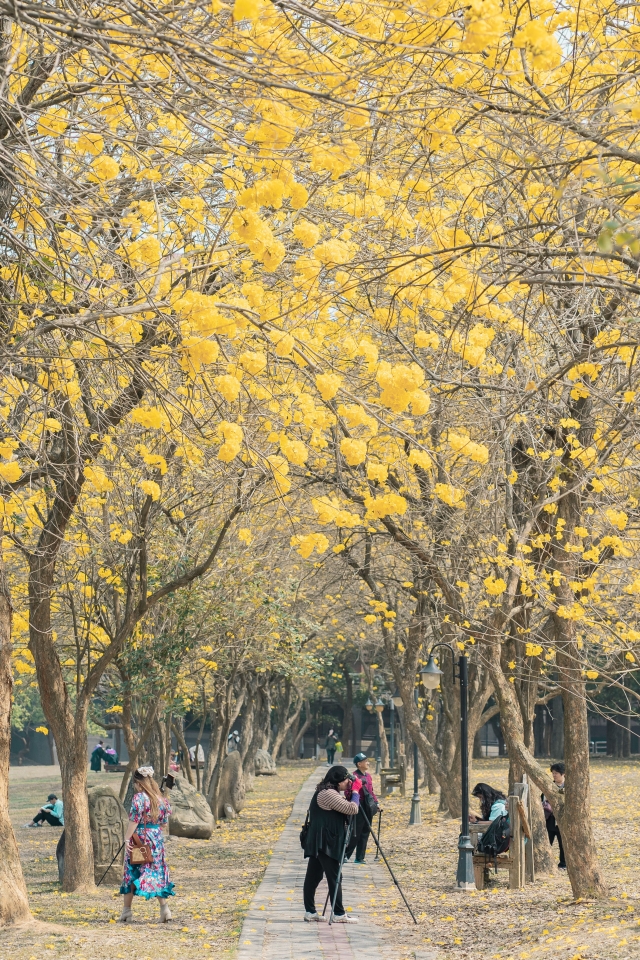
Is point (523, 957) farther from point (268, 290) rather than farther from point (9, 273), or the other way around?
point (9, 273)

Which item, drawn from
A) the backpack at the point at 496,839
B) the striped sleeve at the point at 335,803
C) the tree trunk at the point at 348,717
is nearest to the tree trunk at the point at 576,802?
the striped sleeve at the point at 335,803

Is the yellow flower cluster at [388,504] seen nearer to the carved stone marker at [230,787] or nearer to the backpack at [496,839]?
the backpack at [496,839]

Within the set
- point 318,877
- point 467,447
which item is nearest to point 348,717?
point 318,877

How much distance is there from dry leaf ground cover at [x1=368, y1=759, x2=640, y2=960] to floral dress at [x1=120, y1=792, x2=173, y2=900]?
81.3 inches

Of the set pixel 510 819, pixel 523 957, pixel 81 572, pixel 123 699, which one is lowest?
pixel 523 957

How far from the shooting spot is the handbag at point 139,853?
34.5ft

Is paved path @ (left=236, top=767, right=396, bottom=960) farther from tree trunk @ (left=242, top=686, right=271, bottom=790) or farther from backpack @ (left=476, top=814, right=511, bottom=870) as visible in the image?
tree trunk @ (left=242, top=686, right=271, bottom=790)

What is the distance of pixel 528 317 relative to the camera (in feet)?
34.1

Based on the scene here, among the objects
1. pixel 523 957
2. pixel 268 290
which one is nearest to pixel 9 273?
pixel 268 290

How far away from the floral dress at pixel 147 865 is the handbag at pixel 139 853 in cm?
3

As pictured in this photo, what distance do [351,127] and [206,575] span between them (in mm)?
10453

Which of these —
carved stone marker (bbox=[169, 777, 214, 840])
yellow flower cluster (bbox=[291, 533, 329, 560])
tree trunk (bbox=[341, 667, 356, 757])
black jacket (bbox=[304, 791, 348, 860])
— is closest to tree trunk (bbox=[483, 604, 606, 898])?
black jacket (bbox=[304, 791, 348, 860])

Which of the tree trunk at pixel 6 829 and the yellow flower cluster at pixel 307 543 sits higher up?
the yellow flower cluster at pixel 307 543

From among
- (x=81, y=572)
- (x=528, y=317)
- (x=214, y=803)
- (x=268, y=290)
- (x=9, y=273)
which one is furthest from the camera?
(x=214, y=803)
